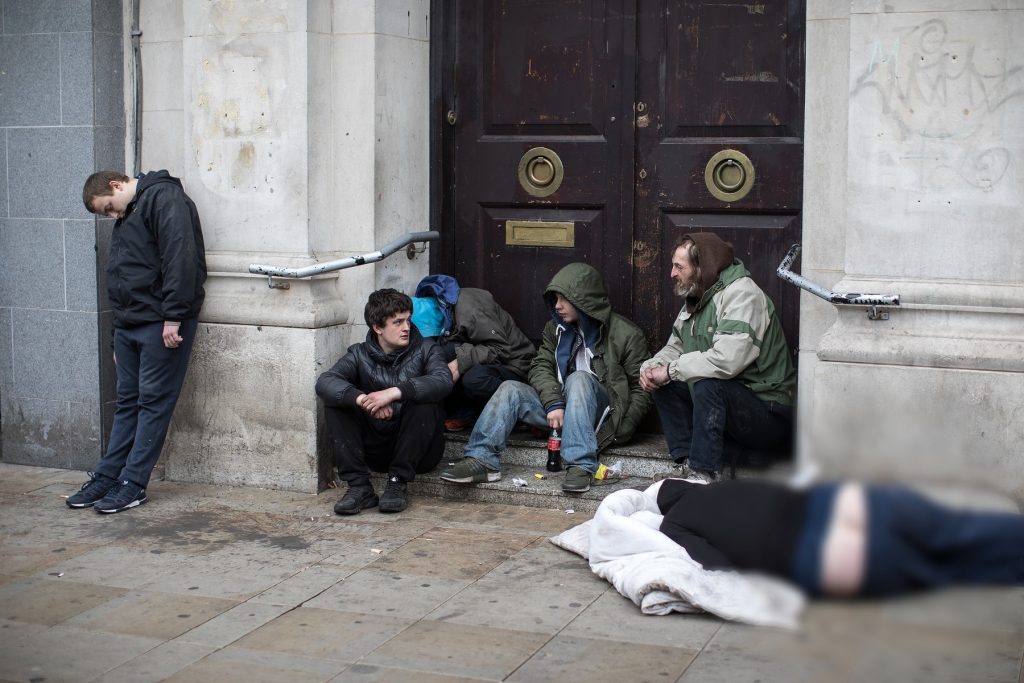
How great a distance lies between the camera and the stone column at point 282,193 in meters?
6.93

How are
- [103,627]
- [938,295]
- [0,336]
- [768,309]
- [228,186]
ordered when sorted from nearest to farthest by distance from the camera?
1. [103,627]
2. [938,295]
3. [768,309]
4. [228,186]
5. [0,336]

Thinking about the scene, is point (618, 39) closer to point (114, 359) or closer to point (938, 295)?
point (938, 295)

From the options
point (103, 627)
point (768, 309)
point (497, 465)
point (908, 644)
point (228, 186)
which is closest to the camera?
point (908, 644)

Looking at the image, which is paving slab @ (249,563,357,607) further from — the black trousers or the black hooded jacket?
the black hooded jacket

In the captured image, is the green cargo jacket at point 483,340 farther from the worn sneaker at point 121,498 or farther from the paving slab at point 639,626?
the paving slab at point 639,626

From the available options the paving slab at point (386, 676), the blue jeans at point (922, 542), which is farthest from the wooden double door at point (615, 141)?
the blue jeans at point (922, 542)

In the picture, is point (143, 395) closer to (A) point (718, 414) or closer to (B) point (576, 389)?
(B) point (576, 389)

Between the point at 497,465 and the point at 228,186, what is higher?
the point at 228,186

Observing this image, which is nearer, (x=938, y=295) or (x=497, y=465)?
(x=938, y=295)

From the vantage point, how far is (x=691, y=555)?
204 inches

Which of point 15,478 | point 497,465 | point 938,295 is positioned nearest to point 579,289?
point 497,465


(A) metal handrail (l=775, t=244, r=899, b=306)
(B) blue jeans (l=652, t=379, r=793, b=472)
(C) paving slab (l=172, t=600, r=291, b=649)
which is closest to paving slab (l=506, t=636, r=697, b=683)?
(C) paving slab (l=172, t=600, r=291, b=649)

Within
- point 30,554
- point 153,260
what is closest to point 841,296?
point 153,260

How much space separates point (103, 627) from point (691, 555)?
7.28ft
